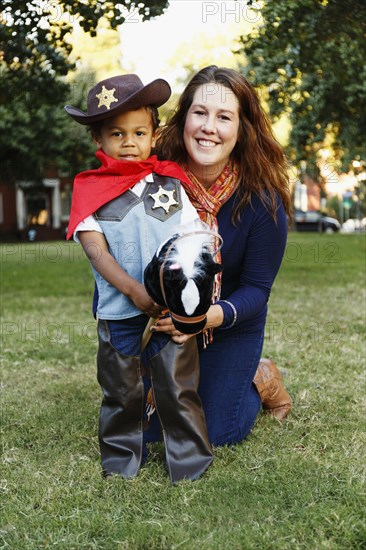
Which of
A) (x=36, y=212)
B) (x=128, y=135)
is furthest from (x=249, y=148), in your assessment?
(x=36, y=212)

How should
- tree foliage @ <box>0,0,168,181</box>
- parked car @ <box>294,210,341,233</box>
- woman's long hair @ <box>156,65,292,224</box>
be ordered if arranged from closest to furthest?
woman's long hair @ <box>156,65,292,224</box> → tree foliage @ <box>0,0,168,181</box> → parked car @ <box>294,210,341,233</box>

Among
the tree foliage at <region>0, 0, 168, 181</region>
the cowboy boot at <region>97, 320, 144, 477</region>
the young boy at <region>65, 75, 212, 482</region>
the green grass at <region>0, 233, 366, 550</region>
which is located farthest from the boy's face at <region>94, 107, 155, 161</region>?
the tree foliage at <region>0, 0, 168, 181</region>

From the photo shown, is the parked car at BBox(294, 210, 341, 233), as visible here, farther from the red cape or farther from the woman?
the red cape

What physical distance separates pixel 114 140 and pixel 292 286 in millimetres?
7532

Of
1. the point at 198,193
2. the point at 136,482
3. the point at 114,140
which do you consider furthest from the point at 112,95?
the point at 136,482

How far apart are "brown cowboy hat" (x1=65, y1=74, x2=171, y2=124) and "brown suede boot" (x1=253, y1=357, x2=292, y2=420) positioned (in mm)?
1575

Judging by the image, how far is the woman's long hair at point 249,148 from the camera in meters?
3.51

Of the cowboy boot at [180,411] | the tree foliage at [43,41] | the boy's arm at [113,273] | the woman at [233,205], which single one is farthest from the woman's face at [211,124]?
the tree foliage at [43,41]

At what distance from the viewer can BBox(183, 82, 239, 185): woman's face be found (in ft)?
11.2

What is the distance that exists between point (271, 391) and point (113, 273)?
1351 mm

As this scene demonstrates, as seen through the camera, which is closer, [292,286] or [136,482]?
[136,482]

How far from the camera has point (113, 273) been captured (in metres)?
3.07

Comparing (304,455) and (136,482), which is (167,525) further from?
(304,455)

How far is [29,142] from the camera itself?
25047mm
